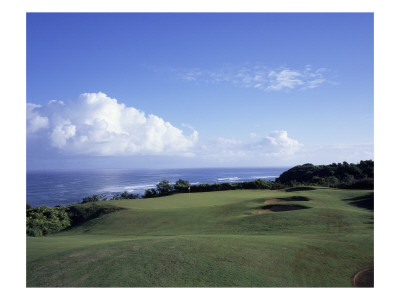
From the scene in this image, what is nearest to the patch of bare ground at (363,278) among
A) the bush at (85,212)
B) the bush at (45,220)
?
the bush at (85,212)

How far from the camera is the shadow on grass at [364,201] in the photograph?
18712mm

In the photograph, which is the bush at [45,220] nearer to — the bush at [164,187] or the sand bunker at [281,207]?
the sand bunker at [281,207]

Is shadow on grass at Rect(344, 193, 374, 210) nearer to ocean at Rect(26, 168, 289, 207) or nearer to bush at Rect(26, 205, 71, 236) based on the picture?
bush at Rect(26, 205, 71, 236)

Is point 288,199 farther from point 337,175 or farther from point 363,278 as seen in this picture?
point 337,175

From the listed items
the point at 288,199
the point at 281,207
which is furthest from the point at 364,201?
the point at 281,207

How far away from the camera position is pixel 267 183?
1516 inches

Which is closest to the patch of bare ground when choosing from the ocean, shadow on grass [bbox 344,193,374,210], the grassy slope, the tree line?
the grassy slope

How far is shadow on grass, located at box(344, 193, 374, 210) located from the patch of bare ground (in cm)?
1319

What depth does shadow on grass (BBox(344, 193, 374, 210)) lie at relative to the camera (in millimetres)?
18712

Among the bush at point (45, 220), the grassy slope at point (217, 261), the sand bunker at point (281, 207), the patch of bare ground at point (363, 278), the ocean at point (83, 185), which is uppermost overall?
the grassy slope at point (217, 261)

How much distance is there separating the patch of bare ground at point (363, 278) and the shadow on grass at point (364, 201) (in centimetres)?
1319

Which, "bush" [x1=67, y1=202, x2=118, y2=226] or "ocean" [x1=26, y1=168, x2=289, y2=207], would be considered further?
"ocean" [x1=26, y1=168, x2=289, y2=207]

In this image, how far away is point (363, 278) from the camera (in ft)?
22.7

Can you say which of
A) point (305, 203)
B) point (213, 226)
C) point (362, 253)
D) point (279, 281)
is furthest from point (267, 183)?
point (279, 281)
